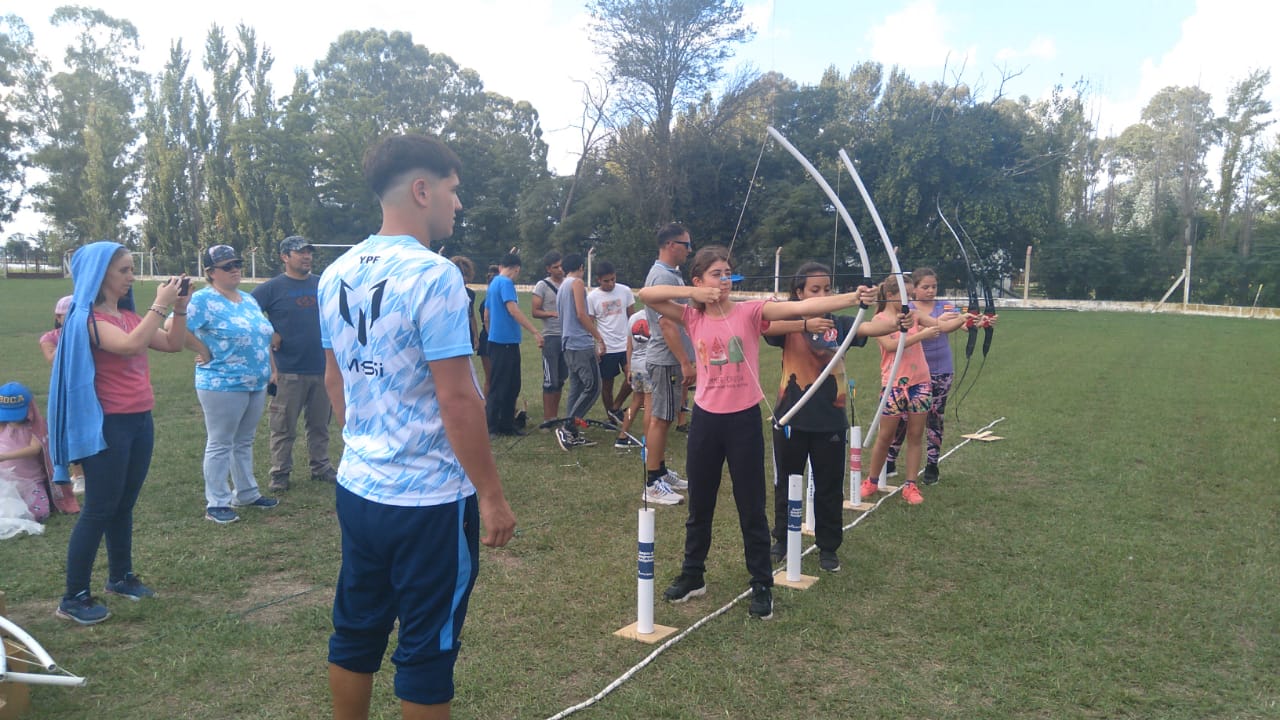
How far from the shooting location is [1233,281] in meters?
33.9

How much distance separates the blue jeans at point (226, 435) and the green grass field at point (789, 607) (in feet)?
0.82

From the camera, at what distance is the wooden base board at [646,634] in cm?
401

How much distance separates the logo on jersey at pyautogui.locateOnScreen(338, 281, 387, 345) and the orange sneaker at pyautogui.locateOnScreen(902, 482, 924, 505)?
17.0ft

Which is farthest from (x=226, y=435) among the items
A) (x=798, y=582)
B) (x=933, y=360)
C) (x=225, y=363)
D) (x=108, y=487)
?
(x=933, y=360)

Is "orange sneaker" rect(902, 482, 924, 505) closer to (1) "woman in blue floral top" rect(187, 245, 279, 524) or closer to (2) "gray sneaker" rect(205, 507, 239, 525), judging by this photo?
(1) "woman in blue floral top" rect(187, 245, 279, 524)

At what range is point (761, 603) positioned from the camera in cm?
431

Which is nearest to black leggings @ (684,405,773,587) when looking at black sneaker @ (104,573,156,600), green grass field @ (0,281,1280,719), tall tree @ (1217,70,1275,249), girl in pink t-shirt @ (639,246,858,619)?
girl in pink t-shirt @ (639,246,858,619)

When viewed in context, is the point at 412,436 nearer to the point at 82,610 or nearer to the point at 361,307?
the point at 361,307

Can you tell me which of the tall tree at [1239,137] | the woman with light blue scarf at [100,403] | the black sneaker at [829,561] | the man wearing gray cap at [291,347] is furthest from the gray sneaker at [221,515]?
the tall tree at [1239,137]

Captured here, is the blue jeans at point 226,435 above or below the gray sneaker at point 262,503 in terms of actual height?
above

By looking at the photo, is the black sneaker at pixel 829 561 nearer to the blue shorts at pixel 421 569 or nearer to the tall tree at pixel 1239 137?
the blue shorts at pixel 421 569

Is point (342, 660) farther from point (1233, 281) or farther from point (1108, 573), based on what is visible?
point (1233, 281)

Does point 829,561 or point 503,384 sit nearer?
point 829,561

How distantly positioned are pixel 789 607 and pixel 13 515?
16.6ft
